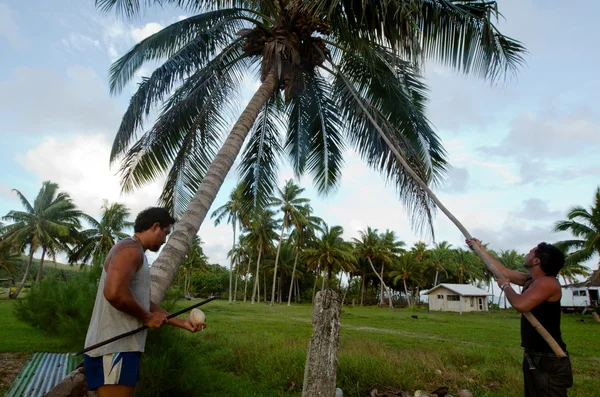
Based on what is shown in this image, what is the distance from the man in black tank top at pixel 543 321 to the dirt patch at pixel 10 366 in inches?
262

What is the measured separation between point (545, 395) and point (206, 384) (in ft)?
13.5

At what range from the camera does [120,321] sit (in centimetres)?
253

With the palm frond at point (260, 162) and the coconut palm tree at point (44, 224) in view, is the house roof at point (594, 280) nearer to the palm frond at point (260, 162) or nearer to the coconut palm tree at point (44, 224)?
the palm frond at point (260, 162)

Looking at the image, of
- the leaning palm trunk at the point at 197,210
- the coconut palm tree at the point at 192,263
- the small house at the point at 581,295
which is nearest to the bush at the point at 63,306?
the leaning palm trunk at the point at 197,210

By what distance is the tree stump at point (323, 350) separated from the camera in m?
4.62

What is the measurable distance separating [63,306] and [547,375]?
8911 millimetres

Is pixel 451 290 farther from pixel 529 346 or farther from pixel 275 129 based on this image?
pixel 529 346

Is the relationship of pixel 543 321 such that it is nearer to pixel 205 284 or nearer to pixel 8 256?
pixel 8 256

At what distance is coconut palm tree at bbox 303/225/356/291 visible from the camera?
1741 inches

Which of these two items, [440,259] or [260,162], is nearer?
[260,162]

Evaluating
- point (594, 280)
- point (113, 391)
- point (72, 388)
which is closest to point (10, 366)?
point (72, 388)

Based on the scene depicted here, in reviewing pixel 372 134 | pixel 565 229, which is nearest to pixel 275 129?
pixel 372 134

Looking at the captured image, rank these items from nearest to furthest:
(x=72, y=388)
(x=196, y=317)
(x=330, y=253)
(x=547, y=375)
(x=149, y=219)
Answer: (x=196, y=317)
(x=149, y=219)
(x=547, y=375)
(x=72, y=388)
(x=330, y=253)

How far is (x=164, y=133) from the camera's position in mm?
8188
